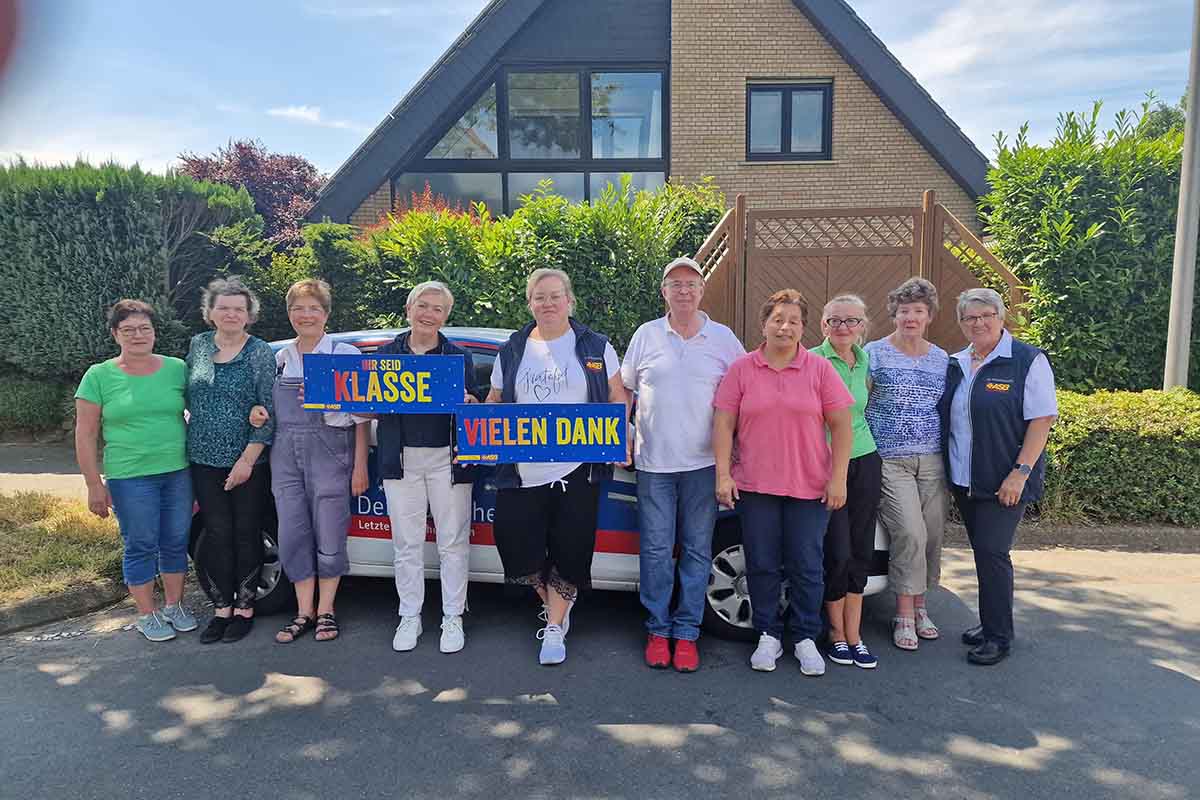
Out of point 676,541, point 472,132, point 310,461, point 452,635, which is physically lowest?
point 452,635

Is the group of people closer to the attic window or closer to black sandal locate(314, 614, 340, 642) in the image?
black sandal locate(314, 614, 340, 642)

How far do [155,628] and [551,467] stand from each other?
7.82 feet

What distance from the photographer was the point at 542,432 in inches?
144

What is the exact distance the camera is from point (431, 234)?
7922 millimetres

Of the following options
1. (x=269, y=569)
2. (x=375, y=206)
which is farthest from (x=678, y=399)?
(x=375, y=206)

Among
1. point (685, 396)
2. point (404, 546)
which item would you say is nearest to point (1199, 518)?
point (685, 396)

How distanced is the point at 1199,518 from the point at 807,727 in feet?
14.7

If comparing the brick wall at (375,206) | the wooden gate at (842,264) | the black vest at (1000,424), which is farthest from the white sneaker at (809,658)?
the brick wall at (375,206)

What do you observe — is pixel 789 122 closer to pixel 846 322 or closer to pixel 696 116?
pixel 696 116

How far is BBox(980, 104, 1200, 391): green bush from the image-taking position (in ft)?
25.2

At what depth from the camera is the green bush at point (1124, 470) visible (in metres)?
5.93

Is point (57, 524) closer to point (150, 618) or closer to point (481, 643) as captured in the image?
point (150, 618)

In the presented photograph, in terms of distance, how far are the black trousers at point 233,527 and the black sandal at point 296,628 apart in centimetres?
29

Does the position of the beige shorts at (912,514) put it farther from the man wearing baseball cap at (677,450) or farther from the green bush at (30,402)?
the green bush at (30,402)
